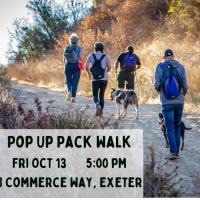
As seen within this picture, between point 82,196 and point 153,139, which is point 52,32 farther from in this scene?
point 82,196

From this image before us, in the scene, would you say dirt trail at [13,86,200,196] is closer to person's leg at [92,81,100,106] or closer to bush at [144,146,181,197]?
bush at [144,146,181,197]

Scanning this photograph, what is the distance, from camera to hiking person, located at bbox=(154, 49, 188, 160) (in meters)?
11.1

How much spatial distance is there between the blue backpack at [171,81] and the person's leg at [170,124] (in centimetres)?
24

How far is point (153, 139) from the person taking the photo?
1302cm

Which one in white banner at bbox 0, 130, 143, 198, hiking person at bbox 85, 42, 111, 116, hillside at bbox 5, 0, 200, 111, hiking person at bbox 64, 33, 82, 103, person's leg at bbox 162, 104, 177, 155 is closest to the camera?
white banner at bbox 0, 130, 143, 198

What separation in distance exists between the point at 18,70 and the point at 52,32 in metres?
5.52

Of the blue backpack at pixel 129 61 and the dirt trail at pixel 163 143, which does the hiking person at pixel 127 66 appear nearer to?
the blue backpack at pixel 129 61

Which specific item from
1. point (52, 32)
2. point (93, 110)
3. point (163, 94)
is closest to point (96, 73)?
point (93, 110)

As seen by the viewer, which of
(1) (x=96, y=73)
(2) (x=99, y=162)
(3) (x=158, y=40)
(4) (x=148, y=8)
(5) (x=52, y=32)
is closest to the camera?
(2) (x=99, y=162)

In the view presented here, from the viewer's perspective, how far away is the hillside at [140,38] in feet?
78.4

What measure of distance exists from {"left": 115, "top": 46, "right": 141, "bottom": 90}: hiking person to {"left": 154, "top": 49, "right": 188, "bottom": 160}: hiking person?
5.36 meters

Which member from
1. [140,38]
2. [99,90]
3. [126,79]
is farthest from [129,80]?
[140,38]

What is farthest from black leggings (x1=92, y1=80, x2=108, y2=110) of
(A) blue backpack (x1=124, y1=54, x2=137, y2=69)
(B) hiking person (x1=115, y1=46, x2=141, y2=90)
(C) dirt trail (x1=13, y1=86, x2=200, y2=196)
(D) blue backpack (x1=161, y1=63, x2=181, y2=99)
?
(D) blue backpack (x1=161, y1=63, x2=181, y2=99)

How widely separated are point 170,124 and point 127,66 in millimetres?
5562
